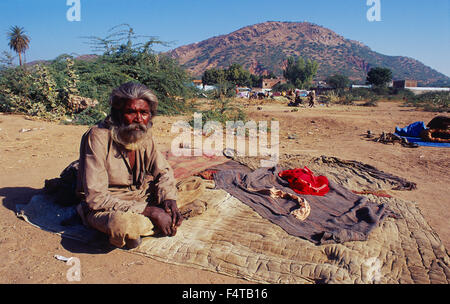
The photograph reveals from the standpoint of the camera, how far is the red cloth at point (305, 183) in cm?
348

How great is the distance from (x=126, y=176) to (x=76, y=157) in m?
3.28

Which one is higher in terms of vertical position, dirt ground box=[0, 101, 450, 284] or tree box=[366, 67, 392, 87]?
tree box=[366, 67, 392, 87]

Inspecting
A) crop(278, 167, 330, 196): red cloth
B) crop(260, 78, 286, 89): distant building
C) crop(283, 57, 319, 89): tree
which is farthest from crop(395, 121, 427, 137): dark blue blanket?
crop(283, 57, 319, 89): tree

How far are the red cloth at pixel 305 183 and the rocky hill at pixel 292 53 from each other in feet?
256

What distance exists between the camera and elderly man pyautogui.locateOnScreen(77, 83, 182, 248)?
2248 millimetres

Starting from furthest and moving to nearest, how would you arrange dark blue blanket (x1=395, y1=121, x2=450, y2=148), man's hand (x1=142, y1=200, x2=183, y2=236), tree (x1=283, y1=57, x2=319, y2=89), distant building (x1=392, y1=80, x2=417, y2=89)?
tree (x1=283, y1=57, x2=319, y2=89), distant building (x1=392, y1=80, x2=417, y2=89), dark blue blanket (x1=395, y1=121, x2=450, y2=148), man's hand (x1=142, y1=200, x2=183, y2=236)

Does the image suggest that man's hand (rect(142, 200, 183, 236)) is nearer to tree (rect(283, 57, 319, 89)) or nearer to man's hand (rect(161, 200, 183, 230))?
man's hand (rect(161, 200, 183, 230))

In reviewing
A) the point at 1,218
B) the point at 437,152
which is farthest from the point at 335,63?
the point at 1,218

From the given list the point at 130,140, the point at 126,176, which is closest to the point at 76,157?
the point at 126,176

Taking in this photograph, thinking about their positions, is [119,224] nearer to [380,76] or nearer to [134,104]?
[134,104]

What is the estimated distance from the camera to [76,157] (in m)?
5.34

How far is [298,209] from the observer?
9.63 feet

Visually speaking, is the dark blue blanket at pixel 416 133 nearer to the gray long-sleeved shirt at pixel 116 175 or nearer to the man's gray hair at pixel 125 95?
the gray long-sleeved shirt at pixel 116 175

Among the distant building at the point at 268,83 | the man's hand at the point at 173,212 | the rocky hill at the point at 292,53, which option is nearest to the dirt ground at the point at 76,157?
the man's hand at the point at 173,212
